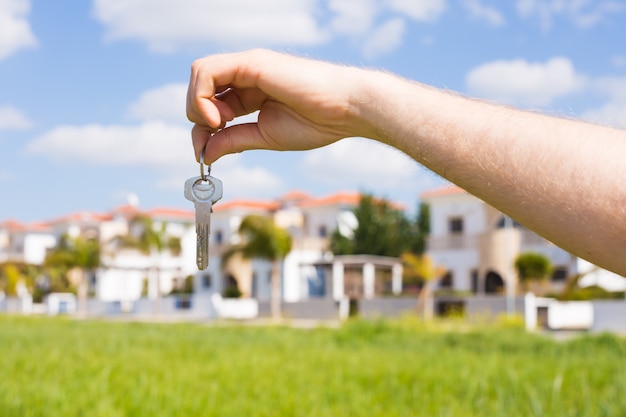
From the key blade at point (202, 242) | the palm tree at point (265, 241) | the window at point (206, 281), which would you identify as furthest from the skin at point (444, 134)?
the window at point (206, 281)

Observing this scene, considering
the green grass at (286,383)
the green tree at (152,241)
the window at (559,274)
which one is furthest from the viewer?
the green tree at (152,241)

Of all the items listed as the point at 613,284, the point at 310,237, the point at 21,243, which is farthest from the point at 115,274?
the point at 613,284

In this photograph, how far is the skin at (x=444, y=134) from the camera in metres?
1.07

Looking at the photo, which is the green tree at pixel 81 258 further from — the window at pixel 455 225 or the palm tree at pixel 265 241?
the window at pixel 455 225

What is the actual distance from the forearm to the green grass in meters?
2.86

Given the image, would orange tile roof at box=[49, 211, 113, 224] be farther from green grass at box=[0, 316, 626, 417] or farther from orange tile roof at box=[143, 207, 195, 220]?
green grass at box=[0, 316, 626, 417]

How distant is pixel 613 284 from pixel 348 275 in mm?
11029

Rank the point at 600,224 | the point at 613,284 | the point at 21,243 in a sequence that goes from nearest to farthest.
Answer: the point at 600,224
the point at 613,284
the point at 21,243

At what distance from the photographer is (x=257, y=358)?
722 centimetres

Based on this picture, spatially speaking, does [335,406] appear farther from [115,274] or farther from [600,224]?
[115,274]

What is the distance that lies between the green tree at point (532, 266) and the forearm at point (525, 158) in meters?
26.1

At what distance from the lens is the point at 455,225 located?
32.8 m

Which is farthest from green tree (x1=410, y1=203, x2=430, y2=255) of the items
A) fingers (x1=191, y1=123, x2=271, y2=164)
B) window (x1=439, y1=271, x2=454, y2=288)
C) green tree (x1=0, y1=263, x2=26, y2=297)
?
fingers (x1=191, y1=123, x2=271, y2=164)

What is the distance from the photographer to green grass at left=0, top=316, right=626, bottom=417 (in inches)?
164
